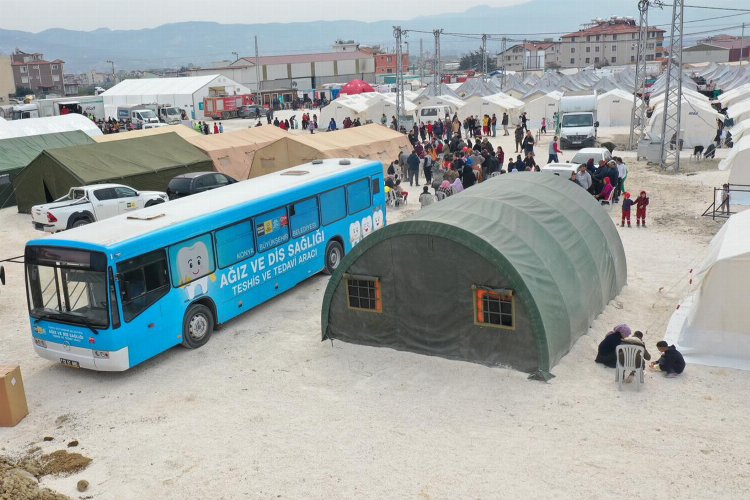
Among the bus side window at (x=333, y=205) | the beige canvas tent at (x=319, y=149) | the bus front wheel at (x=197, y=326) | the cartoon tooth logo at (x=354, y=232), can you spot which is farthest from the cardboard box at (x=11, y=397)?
the beige canvas tent at (x=319, y=149)

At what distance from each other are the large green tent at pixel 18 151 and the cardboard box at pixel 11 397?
1700cm

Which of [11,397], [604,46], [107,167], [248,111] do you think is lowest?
[11,397]

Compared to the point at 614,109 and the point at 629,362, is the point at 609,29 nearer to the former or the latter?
the point at 614,109

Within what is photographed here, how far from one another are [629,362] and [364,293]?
4.07 meters

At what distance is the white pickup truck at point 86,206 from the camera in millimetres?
19859

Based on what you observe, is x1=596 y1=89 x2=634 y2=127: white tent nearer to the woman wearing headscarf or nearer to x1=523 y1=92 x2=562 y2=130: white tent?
x1=523 y1=92 x2=562 y2=130: white tent

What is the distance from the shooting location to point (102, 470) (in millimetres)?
8398

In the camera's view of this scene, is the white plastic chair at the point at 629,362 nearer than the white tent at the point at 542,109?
Yes

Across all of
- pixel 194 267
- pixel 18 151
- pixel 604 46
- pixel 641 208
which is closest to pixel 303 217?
pixel 194 267

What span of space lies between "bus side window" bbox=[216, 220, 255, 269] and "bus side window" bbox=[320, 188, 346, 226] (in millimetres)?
2361

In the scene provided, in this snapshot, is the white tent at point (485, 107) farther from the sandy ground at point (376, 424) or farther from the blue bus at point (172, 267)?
the sandy ground at point (376, 424)

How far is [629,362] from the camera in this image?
31.2ft

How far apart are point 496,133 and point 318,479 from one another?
3642cm

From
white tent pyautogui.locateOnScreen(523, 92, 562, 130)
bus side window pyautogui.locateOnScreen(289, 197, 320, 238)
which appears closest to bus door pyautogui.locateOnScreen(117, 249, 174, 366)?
bus side window pyautogui.locateOnScreen(289, 197, 320, 238)
